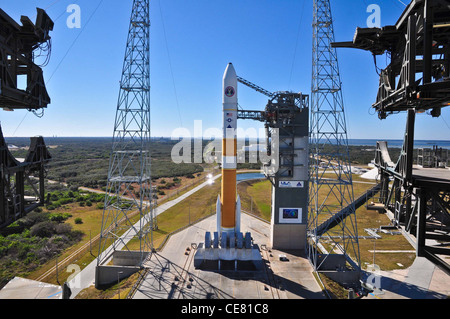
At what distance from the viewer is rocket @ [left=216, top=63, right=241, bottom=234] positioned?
27547 mm

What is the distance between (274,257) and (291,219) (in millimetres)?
4974

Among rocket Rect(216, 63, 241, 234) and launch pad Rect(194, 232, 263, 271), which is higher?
rocket Rect(216, 63, 241, 234)

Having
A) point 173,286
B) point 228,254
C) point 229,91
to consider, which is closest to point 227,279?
point 228,254

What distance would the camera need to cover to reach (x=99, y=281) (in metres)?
25.1

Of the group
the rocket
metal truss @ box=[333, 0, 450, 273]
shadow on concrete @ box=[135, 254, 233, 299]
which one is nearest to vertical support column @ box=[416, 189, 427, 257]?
metal truss @ box=[333, 0, 450, 273]

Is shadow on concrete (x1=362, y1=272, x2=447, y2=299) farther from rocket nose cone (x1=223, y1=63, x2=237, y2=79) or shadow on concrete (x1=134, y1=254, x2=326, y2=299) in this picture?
rocket nose cone (x1=223, y1=63, x2=237, y2=79)

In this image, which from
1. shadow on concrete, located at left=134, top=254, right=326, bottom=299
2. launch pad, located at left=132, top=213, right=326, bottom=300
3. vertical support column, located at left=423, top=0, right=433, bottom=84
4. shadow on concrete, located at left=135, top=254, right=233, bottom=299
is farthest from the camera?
launch pad, located at left=132, top=213, right=326, bottom=300

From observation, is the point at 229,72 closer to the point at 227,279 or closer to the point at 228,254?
the point at 228,254

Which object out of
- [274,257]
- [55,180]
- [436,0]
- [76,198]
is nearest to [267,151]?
[274,257]

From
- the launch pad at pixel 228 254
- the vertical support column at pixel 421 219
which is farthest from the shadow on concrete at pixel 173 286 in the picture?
the vertical support column at pixel 421 219

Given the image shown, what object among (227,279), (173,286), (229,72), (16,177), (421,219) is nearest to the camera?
(421,219)

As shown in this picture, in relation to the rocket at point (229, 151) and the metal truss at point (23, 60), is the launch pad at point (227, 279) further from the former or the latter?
the metal truss at point (23, 60)

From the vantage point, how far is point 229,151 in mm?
27469

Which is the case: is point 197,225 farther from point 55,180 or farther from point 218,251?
point 55,180
